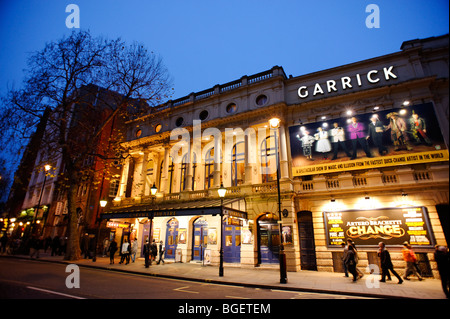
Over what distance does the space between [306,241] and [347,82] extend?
43.8 feet

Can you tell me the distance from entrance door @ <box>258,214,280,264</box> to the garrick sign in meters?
3.79

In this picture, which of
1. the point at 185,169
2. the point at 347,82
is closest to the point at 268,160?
the point at 185,169

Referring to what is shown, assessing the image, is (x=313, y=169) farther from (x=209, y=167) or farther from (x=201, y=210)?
(x=209, y=167)

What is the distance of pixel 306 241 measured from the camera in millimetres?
16922

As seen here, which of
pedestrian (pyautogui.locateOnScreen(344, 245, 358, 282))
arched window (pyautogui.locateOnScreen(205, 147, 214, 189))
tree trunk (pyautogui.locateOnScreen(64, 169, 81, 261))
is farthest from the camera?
arched window (pyautogui.locateOnScreen(205, 147, 214, 189))

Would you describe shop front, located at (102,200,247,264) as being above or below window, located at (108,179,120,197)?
below

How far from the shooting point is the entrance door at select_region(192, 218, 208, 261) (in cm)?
2039

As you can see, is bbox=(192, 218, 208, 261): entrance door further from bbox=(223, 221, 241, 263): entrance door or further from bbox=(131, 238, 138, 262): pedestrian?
bbox=(131, 238, 138, 262): pedestrian

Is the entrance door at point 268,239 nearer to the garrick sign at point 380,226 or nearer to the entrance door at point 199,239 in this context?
the garrick sign at point 380,226

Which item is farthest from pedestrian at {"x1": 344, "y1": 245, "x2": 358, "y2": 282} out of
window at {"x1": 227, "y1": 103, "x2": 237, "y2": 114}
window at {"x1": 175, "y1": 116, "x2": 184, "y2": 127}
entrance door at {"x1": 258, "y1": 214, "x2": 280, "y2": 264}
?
window at {"x1": 175, "y1": 116, "x2": 184, "y2": 127}

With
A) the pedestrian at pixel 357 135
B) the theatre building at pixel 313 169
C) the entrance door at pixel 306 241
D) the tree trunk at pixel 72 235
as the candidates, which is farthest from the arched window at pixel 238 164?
the tree trunk at pixel 72 235

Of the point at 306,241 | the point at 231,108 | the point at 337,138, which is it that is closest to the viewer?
the point at 306,241

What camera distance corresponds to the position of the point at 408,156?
14359mm

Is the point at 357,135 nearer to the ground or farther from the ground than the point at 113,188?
farther from the ground
